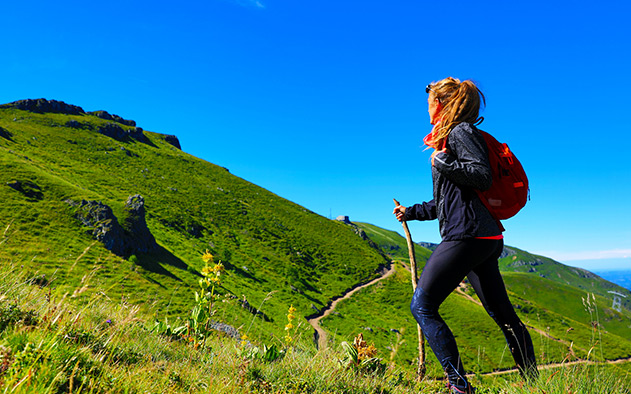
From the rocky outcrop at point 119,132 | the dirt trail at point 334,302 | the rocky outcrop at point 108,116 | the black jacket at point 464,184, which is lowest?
the dirt trail at point 334,302

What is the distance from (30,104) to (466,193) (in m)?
116

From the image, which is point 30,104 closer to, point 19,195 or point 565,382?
point 19,195

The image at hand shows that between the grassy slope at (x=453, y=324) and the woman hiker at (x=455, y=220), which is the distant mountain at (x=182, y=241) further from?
the woman hiker at (x=455, y=220)

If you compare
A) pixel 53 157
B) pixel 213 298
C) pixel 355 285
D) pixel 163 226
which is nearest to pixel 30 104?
pixel 53 157

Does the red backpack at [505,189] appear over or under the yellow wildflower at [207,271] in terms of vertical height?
over

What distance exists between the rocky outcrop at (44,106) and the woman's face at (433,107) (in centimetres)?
11239

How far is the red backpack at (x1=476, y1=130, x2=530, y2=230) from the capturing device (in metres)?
2.57

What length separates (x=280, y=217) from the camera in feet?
242

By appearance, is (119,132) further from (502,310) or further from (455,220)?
(502,310)

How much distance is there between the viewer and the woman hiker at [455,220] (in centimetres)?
254

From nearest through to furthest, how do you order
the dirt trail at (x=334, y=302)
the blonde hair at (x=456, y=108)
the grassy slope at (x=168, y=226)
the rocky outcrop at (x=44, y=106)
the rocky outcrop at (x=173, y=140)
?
the blonde hair at (x=456, y=108)
the grassy slope at (x=168, y=226)
the dirt trail at (x=334, y=302)
the rocky outcrop at (x=44, y=106)
the rocky outcrop at (x=173, y=140)

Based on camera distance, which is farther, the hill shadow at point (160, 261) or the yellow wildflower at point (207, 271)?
the hill shadow at point (160, 261)

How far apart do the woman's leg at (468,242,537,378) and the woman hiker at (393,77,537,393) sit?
20 millimetres

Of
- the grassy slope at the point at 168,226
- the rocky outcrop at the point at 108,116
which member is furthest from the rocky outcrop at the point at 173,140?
the grassy slope at the point at 168,226
